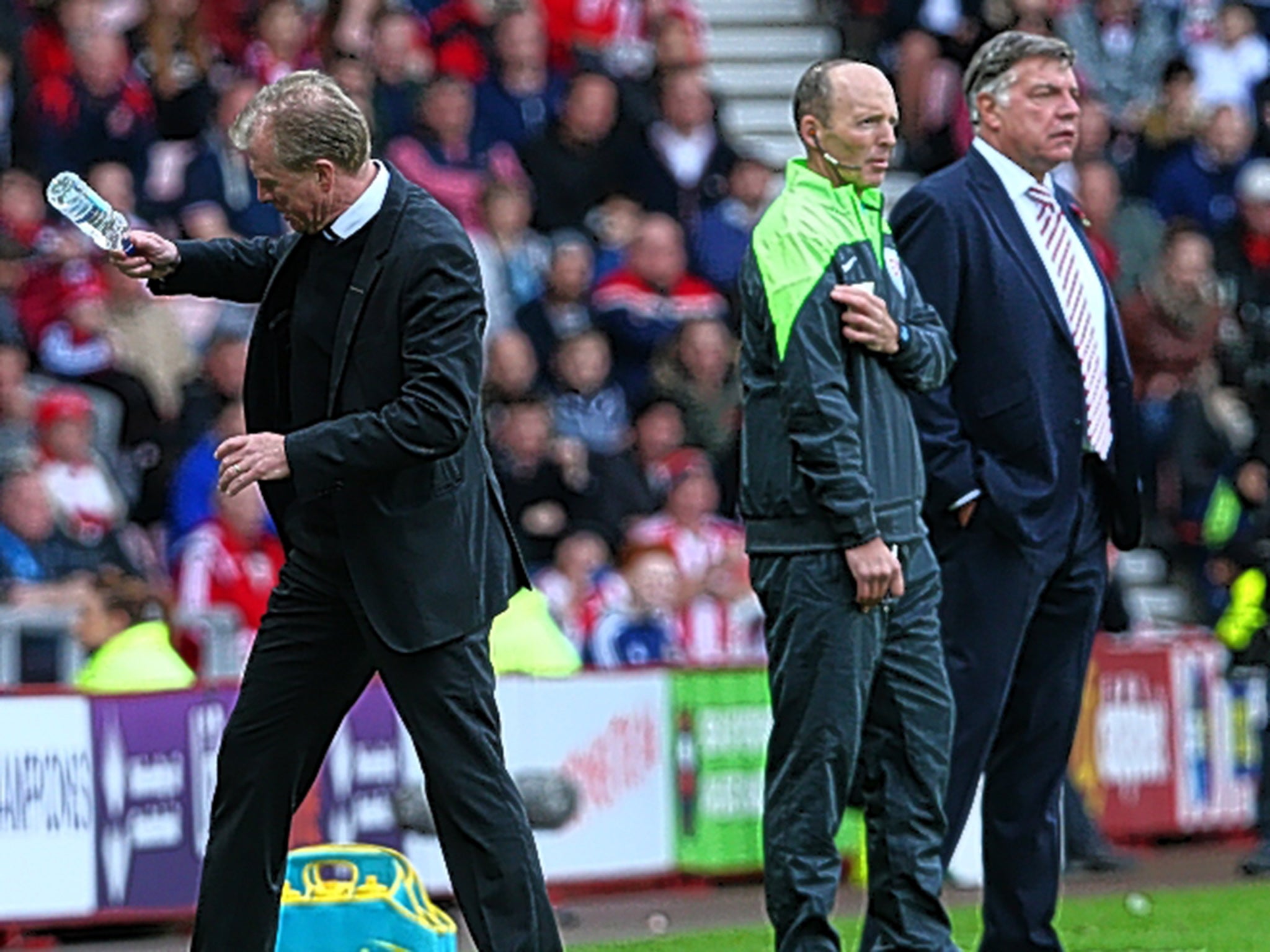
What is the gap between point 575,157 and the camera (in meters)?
15.8

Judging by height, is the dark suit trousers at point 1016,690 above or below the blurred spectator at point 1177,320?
below

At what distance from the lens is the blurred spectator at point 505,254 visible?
14.8m

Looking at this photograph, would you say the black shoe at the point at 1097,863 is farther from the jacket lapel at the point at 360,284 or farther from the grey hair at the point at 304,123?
the grey hair at the point at 304,123

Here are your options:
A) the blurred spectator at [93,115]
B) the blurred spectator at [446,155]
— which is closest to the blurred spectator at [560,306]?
the blurred spectator at [446,155]

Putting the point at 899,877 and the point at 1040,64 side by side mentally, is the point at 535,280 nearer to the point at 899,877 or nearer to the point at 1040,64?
the point at 1040,64

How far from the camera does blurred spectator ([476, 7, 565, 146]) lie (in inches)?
619

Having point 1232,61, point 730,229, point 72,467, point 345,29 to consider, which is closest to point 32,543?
point 72,467

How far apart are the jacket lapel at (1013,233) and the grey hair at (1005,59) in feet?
0.69

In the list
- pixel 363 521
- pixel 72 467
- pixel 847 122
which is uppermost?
pixel 847 122

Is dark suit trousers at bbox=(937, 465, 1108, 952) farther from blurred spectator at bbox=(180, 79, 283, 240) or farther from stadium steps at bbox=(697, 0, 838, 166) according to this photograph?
stadium steps at bbox=(697, 0, 838, 166)

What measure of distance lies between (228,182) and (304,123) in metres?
7.74

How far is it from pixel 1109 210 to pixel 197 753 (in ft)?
26.8

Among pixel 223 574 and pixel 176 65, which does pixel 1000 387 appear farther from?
pixel 176 65

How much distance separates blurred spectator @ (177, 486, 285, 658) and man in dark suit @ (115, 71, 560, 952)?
Result: 550cm
